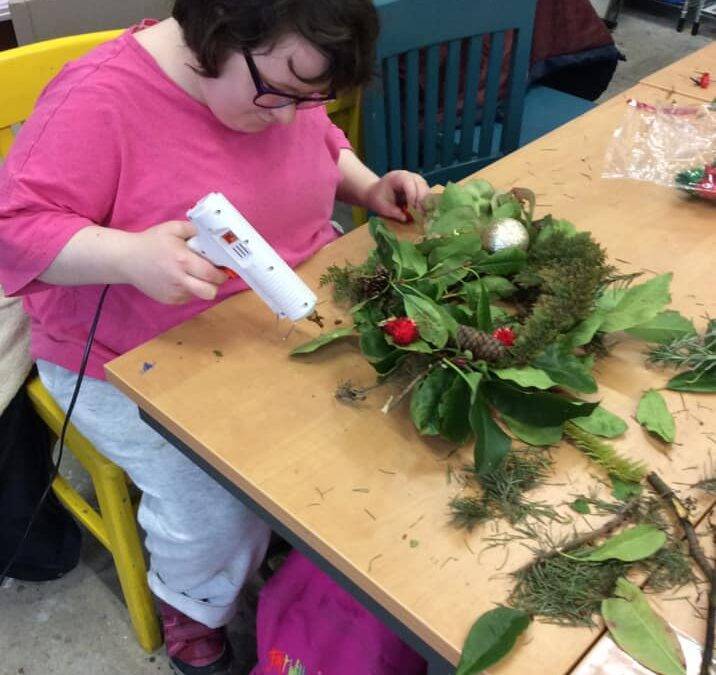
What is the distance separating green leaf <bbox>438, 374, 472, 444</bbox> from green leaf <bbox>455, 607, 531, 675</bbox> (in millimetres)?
162

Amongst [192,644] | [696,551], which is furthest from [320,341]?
[192,644]

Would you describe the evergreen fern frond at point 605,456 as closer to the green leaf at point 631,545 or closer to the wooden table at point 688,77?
the green leaf at point 631,545

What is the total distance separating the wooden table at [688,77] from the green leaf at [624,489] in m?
0.84

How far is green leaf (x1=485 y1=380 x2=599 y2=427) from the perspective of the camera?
2.26 ft

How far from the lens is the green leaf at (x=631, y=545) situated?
60 centimetres

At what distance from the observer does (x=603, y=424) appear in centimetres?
72

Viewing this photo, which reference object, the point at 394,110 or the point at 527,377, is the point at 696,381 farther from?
the point at 394,110

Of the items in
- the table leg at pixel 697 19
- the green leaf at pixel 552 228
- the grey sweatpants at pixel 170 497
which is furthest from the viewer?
the table leg at pixel 697 19

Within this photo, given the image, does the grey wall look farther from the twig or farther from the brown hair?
the twig

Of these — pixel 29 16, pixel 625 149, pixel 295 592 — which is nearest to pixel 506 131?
pixel 625 149

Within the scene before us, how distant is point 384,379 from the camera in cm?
76

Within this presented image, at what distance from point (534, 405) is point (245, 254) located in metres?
0.29

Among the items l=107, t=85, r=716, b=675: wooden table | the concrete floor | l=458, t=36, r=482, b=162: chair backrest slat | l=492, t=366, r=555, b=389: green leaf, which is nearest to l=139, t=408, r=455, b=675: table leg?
l=107, t=85, r=716, b=675: wooden table

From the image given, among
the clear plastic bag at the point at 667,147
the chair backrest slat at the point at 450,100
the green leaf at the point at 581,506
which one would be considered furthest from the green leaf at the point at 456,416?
the chair backrest slat at the point at 450,100
